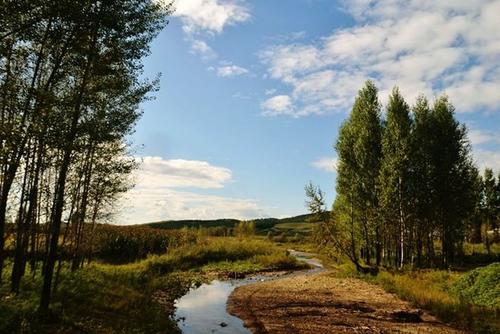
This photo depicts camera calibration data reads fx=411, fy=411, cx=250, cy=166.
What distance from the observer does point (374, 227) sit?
35.3m

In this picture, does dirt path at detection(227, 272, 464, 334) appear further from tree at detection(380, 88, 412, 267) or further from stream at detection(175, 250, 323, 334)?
tree at detection(380, 88, 412, 267)

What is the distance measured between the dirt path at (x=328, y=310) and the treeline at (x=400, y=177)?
834 cm

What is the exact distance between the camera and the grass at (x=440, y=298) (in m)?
16.2

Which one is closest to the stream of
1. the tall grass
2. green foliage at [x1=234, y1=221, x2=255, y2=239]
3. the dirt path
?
the dirt path

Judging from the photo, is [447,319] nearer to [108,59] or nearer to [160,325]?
[160,325]

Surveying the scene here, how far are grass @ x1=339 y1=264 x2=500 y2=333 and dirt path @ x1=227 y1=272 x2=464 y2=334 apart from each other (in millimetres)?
658

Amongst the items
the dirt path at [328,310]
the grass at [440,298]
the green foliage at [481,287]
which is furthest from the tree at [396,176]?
the green foliage at [481,287]

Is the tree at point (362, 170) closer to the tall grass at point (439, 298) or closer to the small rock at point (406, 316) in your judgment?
the tall grass at point (439, 298)

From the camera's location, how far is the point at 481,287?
20.3m

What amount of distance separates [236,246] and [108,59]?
39.8 meters

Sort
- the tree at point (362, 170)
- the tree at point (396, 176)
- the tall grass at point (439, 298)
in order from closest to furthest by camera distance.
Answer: the tall grass at point (439, 298), the tree at point (396, 176), the tree at point (362, 170)

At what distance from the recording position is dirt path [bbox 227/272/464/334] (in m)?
16.2

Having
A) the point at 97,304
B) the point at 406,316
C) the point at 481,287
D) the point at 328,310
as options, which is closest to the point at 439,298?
the point at 481,287

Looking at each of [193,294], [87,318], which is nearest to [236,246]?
[193,294]
